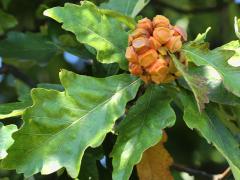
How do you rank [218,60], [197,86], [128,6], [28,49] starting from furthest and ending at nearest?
[28,49]
[128,6]
[218,60]
[197,86]

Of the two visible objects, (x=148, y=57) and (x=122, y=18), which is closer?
(x=148, y=57)

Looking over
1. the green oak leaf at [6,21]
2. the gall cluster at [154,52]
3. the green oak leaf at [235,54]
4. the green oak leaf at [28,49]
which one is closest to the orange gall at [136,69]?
the gall cluster at [154,52]

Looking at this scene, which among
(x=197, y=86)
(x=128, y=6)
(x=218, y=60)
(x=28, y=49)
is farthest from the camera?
(x=28, y=49)

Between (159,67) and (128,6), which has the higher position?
(159,67)

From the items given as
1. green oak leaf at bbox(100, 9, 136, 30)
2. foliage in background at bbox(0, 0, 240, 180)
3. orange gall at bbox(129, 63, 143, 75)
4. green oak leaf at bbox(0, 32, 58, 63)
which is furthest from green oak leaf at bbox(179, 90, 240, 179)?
green oak leaf at bbox(0, 32, 58, 63)

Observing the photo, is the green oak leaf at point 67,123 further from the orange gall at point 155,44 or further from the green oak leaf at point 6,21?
the green oak leaf at point 6,21

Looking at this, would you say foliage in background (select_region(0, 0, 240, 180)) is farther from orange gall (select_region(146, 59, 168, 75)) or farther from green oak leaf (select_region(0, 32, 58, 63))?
green oak leaf (select_region(0, 32, 58, 63))

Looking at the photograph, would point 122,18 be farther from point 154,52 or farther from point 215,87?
point 215,87

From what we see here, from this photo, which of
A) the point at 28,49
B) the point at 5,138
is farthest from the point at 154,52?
the point at 28,49

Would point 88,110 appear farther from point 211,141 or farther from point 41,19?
point 41,19
